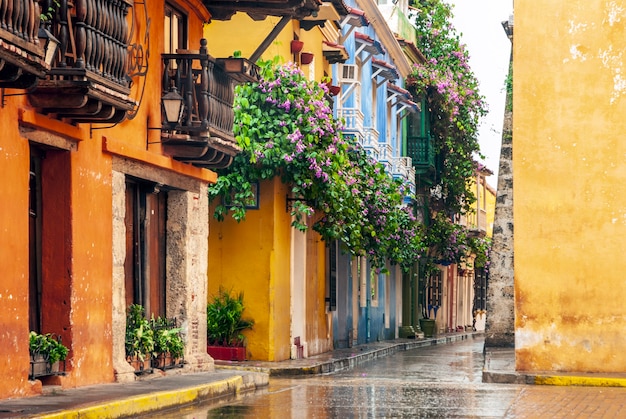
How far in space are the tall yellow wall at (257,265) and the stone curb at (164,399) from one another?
527cm

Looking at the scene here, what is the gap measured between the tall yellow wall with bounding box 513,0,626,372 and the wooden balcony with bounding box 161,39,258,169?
162 inches

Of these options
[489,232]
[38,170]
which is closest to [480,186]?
[489,232]

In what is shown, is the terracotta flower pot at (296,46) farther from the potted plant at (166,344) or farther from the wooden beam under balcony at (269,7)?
the potted plant at (166,344)

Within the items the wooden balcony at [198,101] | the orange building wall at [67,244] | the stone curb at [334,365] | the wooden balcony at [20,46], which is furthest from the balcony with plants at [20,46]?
the stone curb at [334,365]

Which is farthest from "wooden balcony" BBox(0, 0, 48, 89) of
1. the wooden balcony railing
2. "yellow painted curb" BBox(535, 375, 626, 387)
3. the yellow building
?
the wooden balcony railing

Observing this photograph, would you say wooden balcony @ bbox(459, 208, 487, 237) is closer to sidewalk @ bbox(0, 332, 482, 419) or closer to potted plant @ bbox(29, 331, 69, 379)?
sidewalk @ bbox(0, 332, 482, 419)

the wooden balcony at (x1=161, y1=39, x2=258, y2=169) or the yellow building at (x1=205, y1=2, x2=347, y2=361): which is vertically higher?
the wooden balcony at (x1=161, y1=39, x2=258, y2=169)

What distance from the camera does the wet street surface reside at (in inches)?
501

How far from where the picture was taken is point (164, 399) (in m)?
13.3

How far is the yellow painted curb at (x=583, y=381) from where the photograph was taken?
1720cm

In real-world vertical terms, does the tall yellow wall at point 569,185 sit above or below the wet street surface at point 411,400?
above

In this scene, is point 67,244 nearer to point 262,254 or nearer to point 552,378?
point 552,378

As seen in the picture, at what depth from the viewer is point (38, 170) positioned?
45.4 ft

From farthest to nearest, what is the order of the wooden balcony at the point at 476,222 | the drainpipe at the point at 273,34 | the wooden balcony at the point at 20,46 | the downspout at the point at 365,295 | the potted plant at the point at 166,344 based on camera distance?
the wooden balcony at the point at 476,222
the downspout at the point at 365,295
the drainpipe at the point at 273,34
the potted plant at the point at 166,344
the wooden balcony at the point at 20,46
